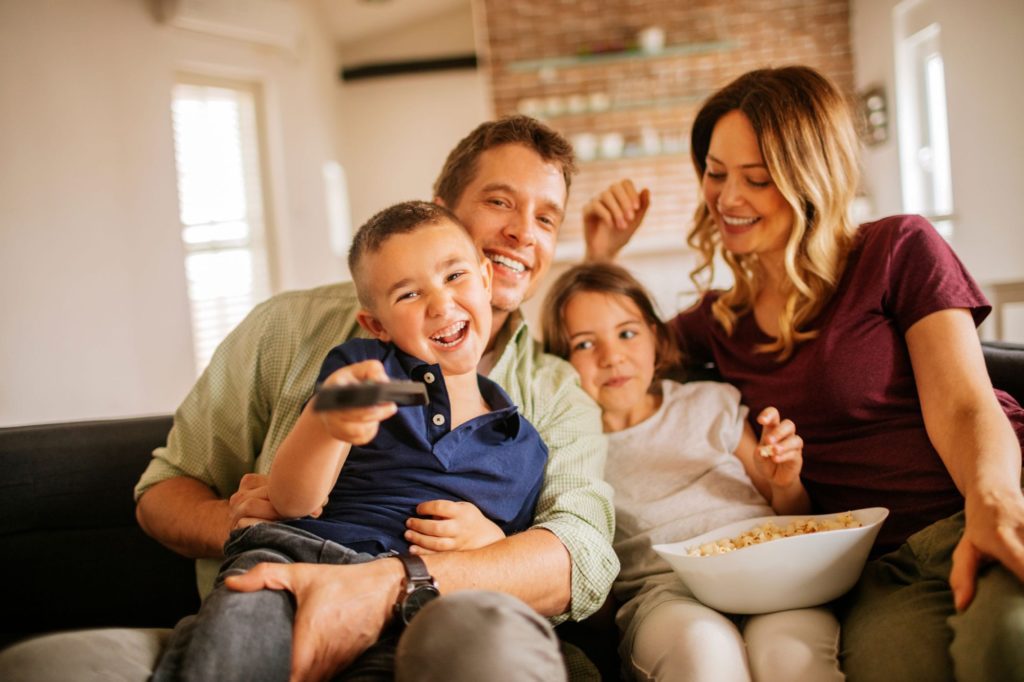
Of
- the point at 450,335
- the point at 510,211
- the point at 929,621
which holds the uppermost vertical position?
the point at 510,211

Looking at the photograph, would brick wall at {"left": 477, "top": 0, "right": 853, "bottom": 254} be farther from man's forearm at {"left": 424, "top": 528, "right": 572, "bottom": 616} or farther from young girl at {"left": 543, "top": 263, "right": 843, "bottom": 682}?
man's forearm at {"left": 424, "top": 528, "right": 572, "bottom": 616}

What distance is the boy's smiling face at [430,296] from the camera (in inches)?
49.9

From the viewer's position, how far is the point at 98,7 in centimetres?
420

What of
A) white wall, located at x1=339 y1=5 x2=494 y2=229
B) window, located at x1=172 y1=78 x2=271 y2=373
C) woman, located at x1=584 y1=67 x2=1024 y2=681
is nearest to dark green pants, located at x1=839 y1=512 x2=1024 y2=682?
woman, located at x1=584 y1=67 x2=1024 y2=681

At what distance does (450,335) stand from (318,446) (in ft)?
1.03

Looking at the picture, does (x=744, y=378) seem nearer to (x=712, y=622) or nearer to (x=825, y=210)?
(x=825, y=210)

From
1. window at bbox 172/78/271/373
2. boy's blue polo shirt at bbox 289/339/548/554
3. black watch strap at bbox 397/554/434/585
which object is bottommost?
black watch strap at bbox 397/554/434/585

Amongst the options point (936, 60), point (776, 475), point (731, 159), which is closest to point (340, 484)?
point (776, 475)

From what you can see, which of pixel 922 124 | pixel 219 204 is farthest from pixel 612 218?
pixel 922 124

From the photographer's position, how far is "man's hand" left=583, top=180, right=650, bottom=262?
2000mm

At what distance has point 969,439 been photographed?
1261 millimetres

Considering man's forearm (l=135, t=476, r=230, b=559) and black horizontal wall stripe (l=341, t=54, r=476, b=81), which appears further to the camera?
black horizontal wall stripe (l=341, t=54, r=476, b=81)

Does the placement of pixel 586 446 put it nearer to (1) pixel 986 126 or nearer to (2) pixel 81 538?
(2) pixel 81 538

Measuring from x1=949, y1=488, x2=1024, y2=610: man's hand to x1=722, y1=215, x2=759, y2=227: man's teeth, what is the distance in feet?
2.38
